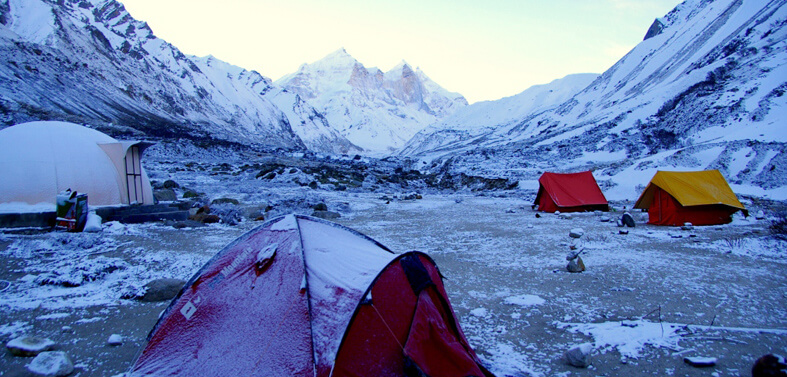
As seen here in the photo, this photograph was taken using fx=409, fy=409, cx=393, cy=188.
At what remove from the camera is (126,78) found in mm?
74000

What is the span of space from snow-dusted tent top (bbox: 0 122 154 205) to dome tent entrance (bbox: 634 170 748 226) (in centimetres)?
1525

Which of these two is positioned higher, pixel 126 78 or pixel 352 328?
pixel 126 78

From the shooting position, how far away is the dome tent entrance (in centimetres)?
1132

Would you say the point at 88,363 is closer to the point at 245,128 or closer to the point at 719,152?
the point at 719,152

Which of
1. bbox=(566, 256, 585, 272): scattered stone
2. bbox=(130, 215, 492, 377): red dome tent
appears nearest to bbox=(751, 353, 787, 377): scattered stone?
bbox=(130, 215, 492, 377): red dome tent

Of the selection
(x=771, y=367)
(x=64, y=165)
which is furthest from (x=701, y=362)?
(x=64, y=165)

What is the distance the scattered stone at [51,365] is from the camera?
3.60m

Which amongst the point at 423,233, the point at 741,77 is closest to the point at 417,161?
the point at 741,77

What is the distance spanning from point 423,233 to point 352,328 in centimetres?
818

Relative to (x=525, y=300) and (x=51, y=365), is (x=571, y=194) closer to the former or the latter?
(x=525, y=300)

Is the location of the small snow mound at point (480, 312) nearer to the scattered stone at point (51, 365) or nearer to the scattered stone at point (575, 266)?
the scattered stone at point (575, 266)

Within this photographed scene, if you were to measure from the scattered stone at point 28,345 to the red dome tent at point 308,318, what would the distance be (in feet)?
3.71

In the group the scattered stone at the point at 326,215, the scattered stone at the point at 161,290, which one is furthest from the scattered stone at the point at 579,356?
the scattered stone at the point at 326,215

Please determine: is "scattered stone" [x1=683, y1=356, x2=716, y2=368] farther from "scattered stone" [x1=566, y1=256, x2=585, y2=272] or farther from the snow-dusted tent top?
the snow-dusted tent top
